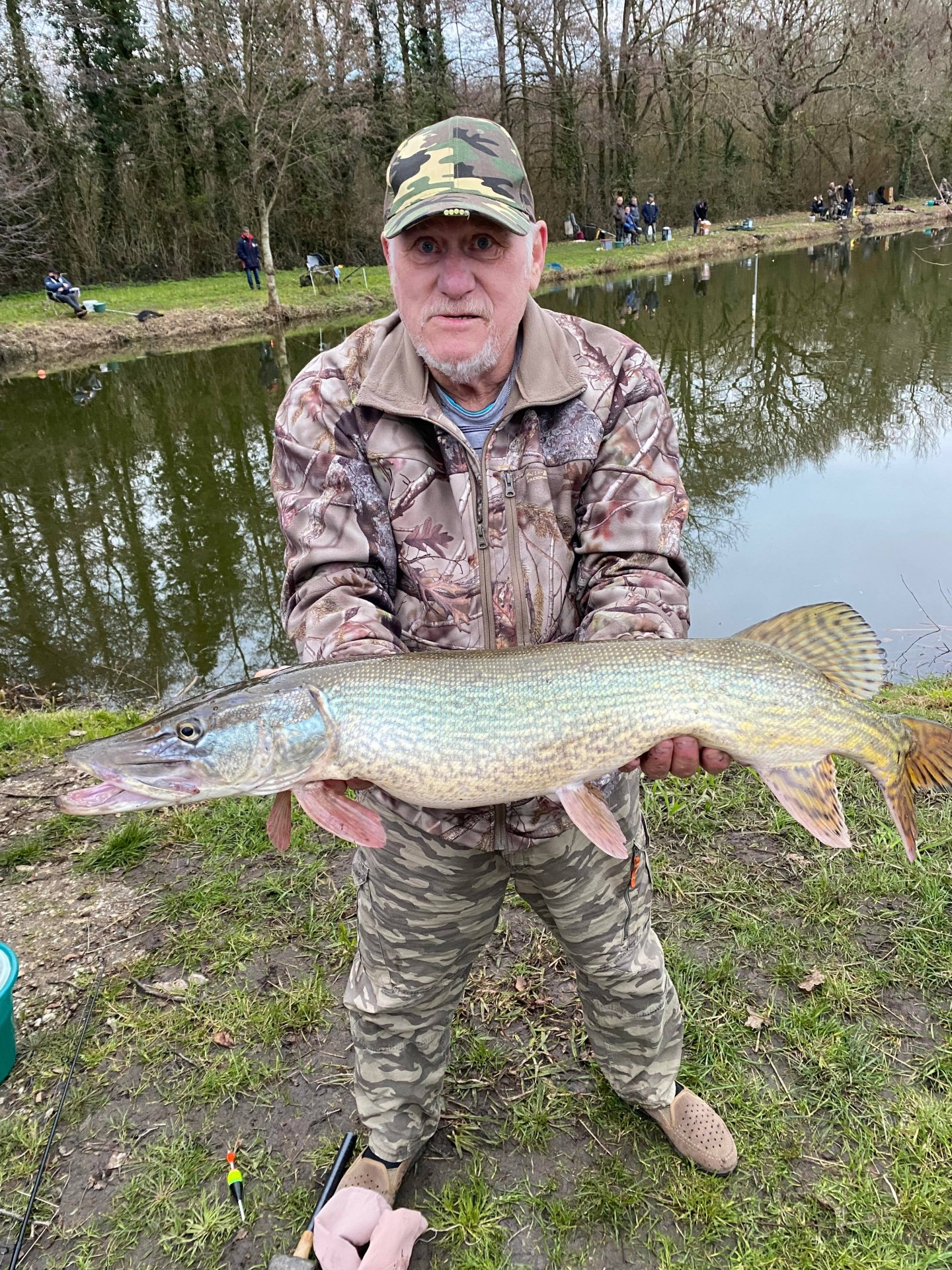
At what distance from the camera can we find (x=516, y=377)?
2127 mm

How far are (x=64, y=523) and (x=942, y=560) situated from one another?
9.73 meters

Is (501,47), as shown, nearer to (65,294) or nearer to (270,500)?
(65,294)

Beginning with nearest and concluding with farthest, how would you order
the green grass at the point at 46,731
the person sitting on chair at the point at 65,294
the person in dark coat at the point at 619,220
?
the green grass at the point at 46,731, the person sitting on chair at the point at 65,294, the person in dark coat at the point at 619,220

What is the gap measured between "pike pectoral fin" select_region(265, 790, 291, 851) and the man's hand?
893 mm

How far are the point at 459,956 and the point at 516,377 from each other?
1.57 meters

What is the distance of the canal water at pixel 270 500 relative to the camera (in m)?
7.24

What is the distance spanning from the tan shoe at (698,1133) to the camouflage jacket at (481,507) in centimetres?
102

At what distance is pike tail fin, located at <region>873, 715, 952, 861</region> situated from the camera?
85.7 inches

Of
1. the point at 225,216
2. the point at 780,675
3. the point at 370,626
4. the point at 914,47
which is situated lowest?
the point at 780,675

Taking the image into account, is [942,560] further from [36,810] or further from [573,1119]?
[36,810]

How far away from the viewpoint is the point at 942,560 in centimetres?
743

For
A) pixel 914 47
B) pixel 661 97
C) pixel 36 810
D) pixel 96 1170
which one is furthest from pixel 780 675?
pixel 661 97

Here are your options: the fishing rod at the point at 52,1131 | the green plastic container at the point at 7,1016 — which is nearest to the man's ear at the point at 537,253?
the green plastic container at the point at 7,1016

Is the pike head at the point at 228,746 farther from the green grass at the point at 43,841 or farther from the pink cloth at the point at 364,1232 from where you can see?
the green grass at the point at 43,841
